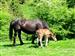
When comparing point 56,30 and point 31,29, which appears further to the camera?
point 56,30

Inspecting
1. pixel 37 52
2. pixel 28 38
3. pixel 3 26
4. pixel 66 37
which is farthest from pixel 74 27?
pixel 37 52

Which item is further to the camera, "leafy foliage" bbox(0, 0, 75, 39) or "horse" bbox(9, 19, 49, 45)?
"leafy foliage" bbox(0, 0, 75, 39)

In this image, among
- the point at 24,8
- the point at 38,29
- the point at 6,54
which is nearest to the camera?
the point at 6,54

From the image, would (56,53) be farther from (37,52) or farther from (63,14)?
(63,14)

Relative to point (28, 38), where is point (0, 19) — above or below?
above

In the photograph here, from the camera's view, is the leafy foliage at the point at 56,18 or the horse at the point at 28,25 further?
the leafy foliage at the point at 56,18

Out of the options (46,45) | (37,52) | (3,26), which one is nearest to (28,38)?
(3,26)

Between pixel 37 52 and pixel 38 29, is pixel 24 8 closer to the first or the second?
pixel 38 29

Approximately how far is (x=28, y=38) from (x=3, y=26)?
7.22 feet

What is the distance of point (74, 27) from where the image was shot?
2364cm

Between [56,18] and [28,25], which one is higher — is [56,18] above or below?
below

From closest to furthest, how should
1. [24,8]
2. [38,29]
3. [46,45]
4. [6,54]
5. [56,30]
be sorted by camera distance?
[6,54] → [46,45] → [38,29] → [56,30] → [24,8]

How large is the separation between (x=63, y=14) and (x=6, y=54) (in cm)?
1069

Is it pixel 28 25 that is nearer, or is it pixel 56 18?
pixel 28 25
